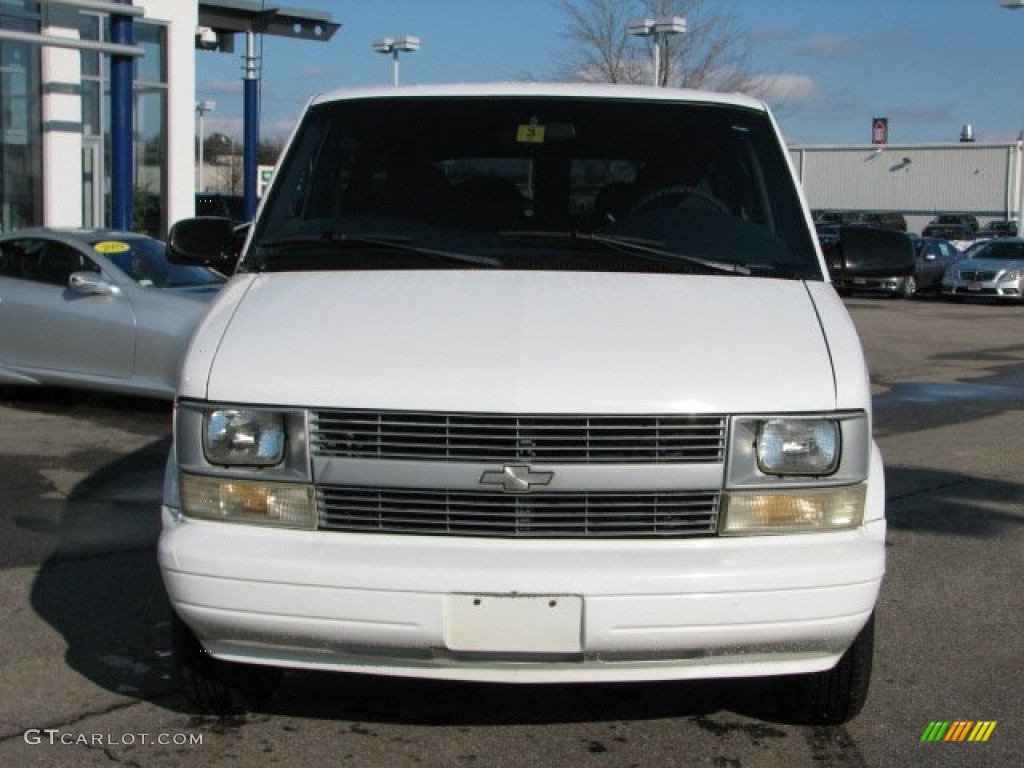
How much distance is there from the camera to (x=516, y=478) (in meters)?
3.50

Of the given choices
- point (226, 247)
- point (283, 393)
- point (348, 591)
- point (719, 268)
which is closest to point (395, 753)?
point (348, 591)

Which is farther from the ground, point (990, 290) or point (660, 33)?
point (660, 33)

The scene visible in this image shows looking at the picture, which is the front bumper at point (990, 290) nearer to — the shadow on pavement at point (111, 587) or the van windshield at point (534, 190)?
the shadow on pavement at point (111, 587)

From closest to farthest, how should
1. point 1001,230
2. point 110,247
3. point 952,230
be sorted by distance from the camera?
→ point 110,247, point 952,230, point 1001,230

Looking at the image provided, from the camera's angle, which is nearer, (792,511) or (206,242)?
(792,511)

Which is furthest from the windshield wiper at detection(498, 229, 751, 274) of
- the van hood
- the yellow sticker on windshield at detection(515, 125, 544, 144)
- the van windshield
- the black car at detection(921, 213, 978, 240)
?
the black car at detection(921, 213, 978, 240)

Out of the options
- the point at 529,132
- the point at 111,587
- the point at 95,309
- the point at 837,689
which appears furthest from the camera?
the point at 95,309

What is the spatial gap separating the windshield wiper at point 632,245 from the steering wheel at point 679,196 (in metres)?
0.31

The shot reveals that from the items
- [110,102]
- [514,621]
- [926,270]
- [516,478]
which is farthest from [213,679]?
[926,270]

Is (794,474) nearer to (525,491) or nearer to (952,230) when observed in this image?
(525,491)

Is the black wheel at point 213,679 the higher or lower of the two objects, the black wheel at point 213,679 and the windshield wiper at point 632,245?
the lower

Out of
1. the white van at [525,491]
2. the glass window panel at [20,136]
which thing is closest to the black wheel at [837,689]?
the white van at [525,491]

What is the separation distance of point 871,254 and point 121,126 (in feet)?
51.2

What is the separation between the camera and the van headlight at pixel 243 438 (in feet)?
11.9
